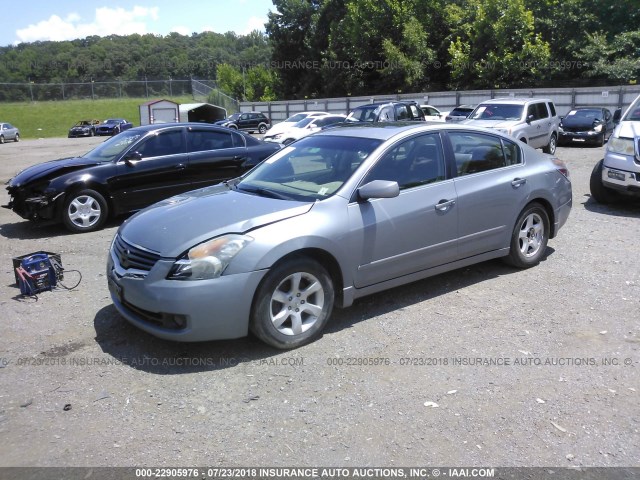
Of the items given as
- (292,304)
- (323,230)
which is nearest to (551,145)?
(323,230)

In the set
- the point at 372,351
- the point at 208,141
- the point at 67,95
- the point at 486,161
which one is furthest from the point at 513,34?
the point at 67,95

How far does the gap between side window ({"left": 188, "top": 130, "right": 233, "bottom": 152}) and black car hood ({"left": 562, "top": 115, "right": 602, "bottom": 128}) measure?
15.6m

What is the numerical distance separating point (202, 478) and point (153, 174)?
22.0ft

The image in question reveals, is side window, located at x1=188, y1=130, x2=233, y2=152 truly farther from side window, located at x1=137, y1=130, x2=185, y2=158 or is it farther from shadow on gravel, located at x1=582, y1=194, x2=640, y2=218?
shadow on gravel, located at x1=582, y1=194, x2=640, y2=218

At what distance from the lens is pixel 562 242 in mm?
7422

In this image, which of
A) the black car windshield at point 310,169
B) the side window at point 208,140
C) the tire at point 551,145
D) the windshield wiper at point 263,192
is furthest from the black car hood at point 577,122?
the windshield wiper at point 263,192

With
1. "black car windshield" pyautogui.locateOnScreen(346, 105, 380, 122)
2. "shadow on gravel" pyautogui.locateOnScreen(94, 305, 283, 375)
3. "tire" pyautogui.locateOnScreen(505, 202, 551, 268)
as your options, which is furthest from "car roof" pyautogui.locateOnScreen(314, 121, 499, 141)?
"black car windshield" pyautogui.locateOnScreen(346, 105, 380, 122)

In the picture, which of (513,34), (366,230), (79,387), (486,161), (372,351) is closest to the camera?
(79,387)

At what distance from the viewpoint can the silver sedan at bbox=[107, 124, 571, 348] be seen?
4102 mm

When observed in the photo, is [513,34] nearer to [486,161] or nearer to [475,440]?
[486,161]

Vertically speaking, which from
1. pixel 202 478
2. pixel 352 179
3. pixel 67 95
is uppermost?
pixel 67 95

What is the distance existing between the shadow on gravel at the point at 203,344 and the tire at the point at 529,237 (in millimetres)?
728

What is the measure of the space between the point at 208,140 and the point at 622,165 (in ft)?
21.8

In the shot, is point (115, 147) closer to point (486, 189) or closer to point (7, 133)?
point (486, 189)
